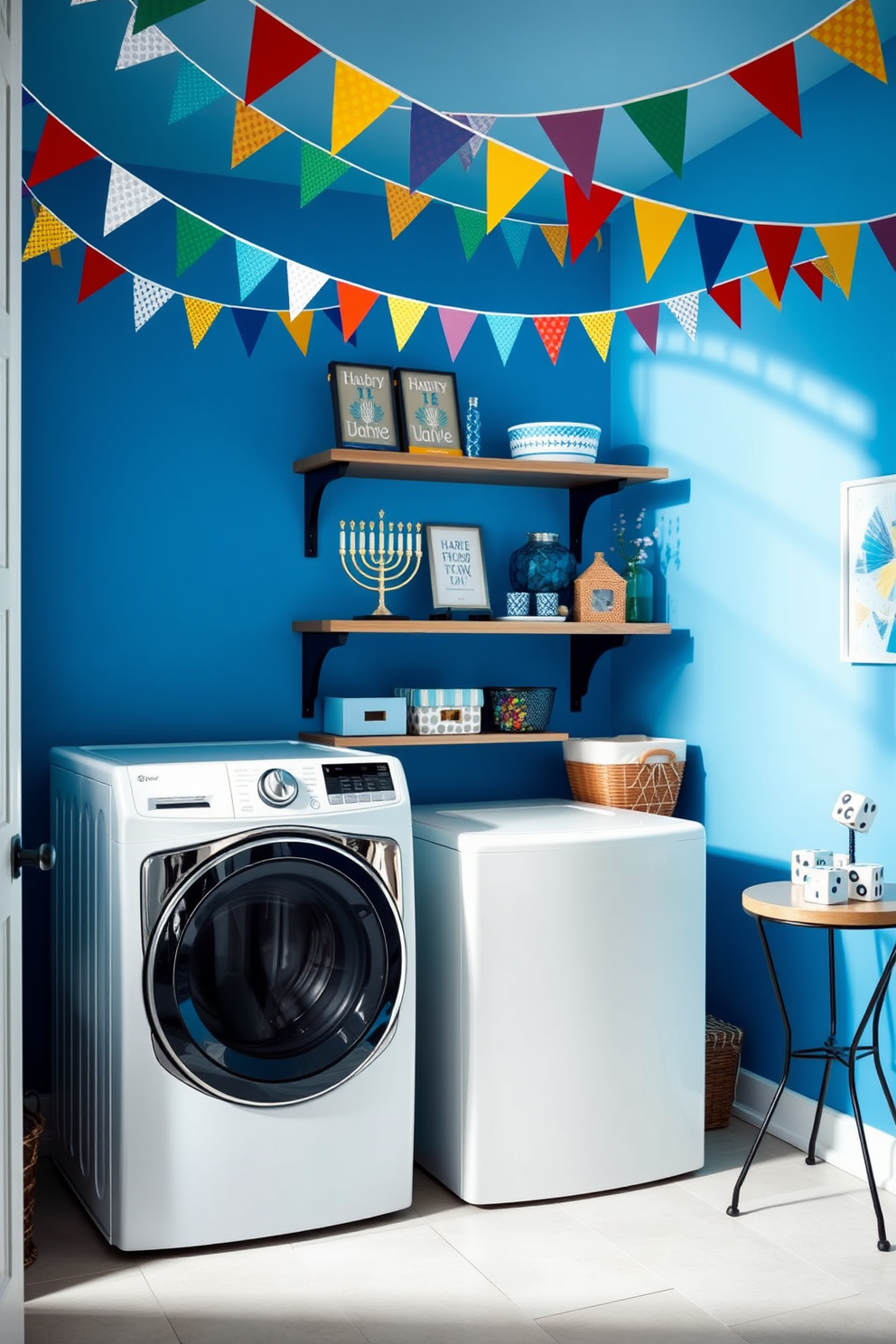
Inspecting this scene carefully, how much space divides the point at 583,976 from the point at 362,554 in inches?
52.8

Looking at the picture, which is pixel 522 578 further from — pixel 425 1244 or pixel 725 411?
pixel 425 1244

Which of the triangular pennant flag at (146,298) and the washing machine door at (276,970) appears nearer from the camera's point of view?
the washing machine door at (276,970)

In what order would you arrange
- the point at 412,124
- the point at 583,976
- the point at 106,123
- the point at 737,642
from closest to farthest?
1. the point at 412,124
2. the point at 583,976
3. the point at 106,123
4. the point at 737,642

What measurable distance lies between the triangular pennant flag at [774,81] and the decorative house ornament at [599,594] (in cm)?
167

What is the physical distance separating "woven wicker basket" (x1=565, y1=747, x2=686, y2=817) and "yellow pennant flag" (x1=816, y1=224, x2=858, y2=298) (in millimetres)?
1311

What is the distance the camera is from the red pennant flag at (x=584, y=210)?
243 cm

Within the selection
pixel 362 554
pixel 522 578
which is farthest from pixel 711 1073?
pixel 362 554

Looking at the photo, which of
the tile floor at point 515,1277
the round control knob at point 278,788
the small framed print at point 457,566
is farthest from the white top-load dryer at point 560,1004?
the small framed print at point 457,566

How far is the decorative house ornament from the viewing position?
3539 mm

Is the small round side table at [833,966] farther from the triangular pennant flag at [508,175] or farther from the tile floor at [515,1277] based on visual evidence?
the triangular pennant flag at [508,175]

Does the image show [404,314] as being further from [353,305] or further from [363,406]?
[363,406]

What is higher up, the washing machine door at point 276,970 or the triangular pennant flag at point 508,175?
the triangular pennant flag at point 508,175

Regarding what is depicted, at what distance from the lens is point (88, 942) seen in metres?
2.73

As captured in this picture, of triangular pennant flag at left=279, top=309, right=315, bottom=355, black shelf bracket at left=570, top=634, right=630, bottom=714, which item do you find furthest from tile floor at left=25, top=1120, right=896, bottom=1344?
triangular pennant flag at left=279, top=309, right=315, bottom=355
